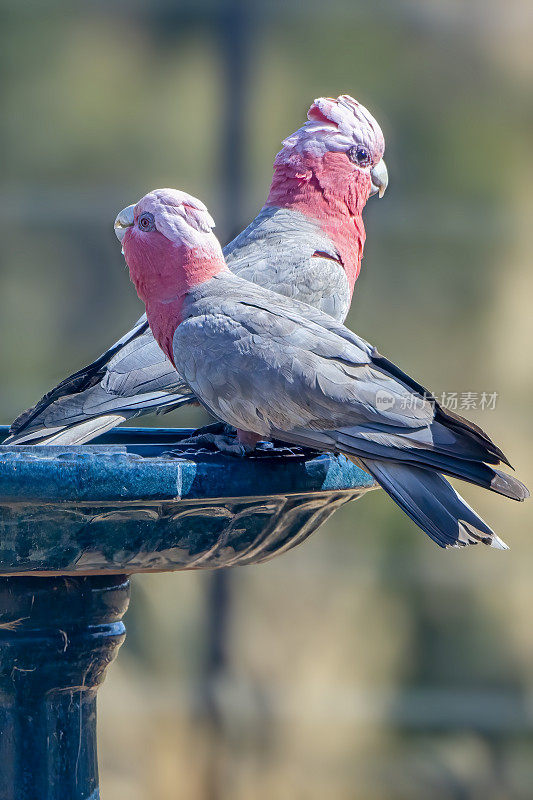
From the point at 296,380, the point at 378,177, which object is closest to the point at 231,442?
the point at 296,380

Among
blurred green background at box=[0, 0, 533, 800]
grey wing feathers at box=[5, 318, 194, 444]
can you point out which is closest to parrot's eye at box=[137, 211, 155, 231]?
grey wing feathers at box=[5, 318, 194, 444]

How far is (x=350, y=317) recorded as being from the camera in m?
3.50

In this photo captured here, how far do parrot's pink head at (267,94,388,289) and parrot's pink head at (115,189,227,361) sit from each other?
2.08 ft

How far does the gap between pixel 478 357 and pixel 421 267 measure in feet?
1.25

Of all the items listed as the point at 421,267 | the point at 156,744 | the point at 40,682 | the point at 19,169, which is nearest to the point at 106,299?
the point at 19,169

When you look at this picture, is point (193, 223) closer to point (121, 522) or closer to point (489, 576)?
point (121, 522)

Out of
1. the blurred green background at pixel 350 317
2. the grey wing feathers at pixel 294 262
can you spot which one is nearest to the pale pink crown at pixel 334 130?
the grey wing feathers at pixel 294 262

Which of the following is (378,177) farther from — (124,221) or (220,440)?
(220,440)

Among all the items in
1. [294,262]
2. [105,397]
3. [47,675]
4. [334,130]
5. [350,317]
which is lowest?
[47,675]

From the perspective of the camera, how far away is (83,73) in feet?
11.6

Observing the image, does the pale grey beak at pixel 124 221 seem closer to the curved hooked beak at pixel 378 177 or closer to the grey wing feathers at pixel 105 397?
the grey wing feathers at pixel 105 397

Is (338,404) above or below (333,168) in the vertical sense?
below

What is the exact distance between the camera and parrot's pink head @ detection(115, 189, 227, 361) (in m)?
1.82

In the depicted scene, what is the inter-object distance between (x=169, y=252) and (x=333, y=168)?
0.77 m
